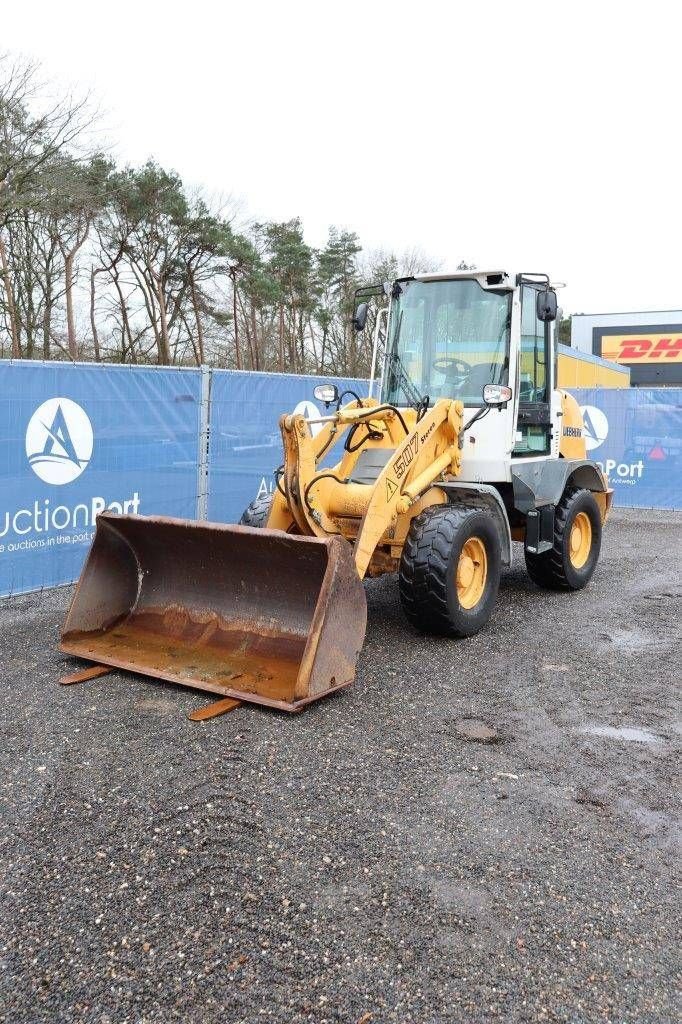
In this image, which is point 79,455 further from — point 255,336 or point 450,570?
point 255,336

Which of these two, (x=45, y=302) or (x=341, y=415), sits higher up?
(x=45, y=302)

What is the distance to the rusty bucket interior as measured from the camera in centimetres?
469

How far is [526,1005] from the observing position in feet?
8.21

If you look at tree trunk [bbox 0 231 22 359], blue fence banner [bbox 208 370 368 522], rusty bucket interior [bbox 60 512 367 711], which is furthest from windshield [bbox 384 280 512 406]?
tree trunk [bbox 0 231 22 359]

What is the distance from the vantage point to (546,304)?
6.59 meters

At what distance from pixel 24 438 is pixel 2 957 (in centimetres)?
514

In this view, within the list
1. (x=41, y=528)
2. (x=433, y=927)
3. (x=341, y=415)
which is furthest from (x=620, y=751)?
(x=41, y=528)

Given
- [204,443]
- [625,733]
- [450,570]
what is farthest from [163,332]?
[625,733]

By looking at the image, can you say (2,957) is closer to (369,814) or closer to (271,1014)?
(271,1014)

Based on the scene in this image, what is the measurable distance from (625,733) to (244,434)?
6.02 meters

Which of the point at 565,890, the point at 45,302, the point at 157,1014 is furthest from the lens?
the point at 45,302

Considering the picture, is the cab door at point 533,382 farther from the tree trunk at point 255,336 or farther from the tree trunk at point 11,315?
the tree trunk at point 255,336

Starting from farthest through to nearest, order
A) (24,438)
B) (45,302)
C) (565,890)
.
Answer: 1. (45,302)
2. (24,438)
3. (565,890)

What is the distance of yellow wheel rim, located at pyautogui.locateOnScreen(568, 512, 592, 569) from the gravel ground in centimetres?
273
